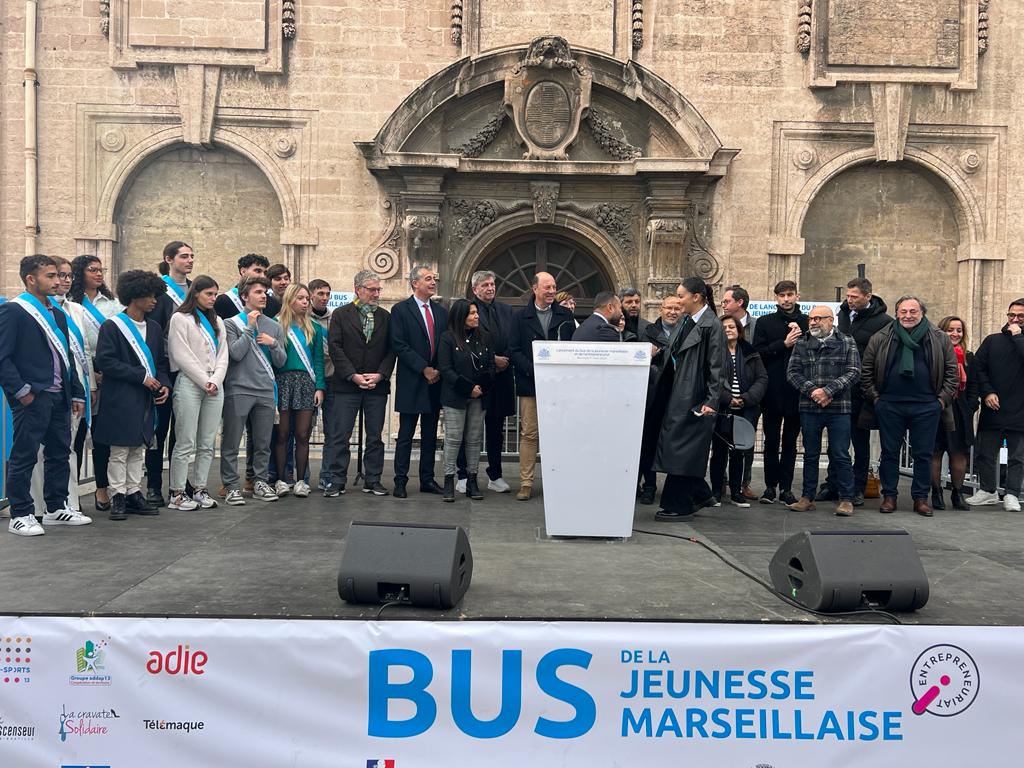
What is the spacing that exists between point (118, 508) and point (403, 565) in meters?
3.40

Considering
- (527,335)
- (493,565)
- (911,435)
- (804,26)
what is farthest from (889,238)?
(493,565)

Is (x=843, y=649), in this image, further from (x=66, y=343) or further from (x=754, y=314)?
(x=754, y=314)

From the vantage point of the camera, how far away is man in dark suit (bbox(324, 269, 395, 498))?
8055mm

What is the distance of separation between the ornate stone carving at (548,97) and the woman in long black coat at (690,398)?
641 cm

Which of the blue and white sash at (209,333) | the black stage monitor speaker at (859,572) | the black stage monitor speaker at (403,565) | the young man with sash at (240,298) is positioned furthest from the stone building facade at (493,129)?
the black stage monitor speaker at (403,565)

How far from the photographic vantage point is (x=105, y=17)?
1275 centimetres

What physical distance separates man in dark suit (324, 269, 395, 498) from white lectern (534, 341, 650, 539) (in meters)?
2.30

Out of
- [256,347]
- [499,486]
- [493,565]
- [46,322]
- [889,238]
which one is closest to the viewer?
[493,565]

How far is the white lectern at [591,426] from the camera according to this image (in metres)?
6.20

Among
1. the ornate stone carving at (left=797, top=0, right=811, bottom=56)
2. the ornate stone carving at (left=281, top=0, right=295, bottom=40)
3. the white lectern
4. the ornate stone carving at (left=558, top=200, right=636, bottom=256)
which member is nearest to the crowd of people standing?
the white lectern

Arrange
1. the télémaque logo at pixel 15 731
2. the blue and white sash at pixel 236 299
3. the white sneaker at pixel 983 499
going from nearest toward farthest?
the télémaque logo at pixel 15 731
the blue and white sash at pixel 236 299
the white sneaker at pixel 983 499

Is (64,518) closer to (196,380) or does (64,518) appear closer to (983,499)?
(196,380)

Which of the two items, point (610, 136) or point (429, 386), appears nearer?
point (429, 386)

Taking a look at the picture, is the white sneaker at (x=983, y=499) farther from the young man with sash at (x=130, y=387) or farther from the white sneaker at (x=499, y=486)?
the young man with sash at (x=130, y=387)
